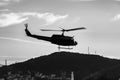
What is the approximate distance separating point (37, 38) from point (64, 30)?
968cm

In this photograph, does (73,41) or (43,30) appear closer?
(43,30)

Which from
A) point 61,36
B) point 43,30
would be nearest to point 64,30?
point 61,36

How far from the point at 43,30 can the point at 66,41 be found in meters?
13.0

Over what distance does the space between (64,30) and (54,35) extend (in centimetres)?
497

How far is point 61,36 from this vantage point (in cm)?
12812

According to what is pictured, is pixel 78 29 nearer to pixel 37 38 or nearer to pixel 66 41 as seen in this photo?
pixel 66 41

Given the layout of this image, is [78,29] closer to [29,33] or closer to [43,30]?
[43,30]

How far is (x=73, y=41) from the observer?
130m

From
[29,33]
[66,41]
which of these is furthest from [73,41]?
[29,33]

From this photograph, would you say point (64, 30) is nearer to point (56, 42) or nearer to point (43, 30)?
point (56, 42)

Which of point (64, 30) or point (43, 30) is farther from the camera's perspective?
point (64, 30)

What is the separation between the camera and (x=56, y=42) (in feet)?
413

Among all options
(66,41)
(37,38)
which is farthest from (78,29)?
(37,38)

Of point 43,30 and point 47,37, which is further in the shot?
point 47,37
